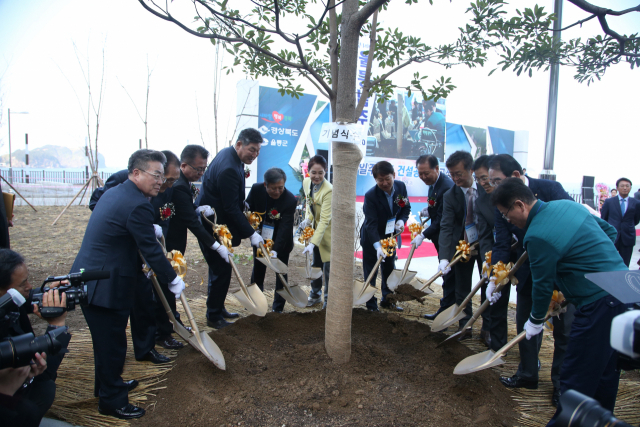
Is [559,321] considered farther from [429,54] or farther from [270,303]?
[270,303]

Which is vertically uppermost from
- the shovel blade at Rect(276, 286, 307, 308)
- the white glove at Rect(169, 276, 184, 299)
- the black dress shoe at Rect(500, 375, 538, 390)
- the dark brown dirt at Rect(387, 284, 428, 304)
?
the white glove at Rect(169, 276, 184, 299)

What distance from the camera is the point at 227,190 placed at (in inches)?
135

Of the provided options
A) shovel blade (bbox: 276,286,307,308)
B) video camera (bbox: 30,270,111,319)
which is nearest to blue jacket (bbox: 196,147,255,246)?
shovel blade (bbox: 276,286,307,308)

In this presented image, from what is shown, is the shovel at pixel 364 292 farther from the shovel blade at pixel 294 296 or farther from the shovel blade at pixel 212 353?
the shovel blade at pixel 212 353

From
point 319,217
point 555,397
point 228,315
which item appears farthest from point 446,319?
point 228,315

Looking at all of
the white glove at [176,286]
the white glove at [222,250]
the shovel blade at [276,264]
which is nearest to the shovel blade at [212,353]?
the white glove at [176,286]

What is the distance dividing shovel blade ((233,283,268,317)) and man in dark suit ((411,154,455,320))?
1886 millimetres

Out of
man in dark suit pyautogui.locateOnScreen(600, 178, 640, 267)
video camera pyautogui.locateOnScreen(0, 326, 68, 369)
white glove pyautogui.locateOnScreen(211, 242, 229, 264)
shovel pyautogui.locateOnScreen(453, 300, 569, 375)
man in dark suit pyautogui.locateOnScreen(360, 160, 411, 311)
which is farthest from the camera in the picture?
man in dark suit pyautogui.locateOnScreen(600, 178, 640, 267)

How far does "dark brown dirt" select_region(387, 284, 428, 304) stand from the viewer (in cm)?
359

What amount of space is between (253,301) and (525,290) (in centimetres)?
223

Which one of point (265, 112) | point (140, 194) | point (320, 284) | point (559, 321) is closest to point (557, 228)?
point (559, 321)

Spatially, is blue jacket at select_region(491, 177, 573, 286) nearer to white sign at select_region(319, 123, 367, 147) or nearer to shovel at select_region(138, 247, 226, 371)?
white sign at select_region(319, 123, 367, 147)

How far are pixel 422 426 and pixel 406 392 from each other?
0.33 m

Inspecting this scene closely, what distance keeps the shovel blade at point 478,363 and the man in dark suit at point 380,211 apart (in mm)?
1553
